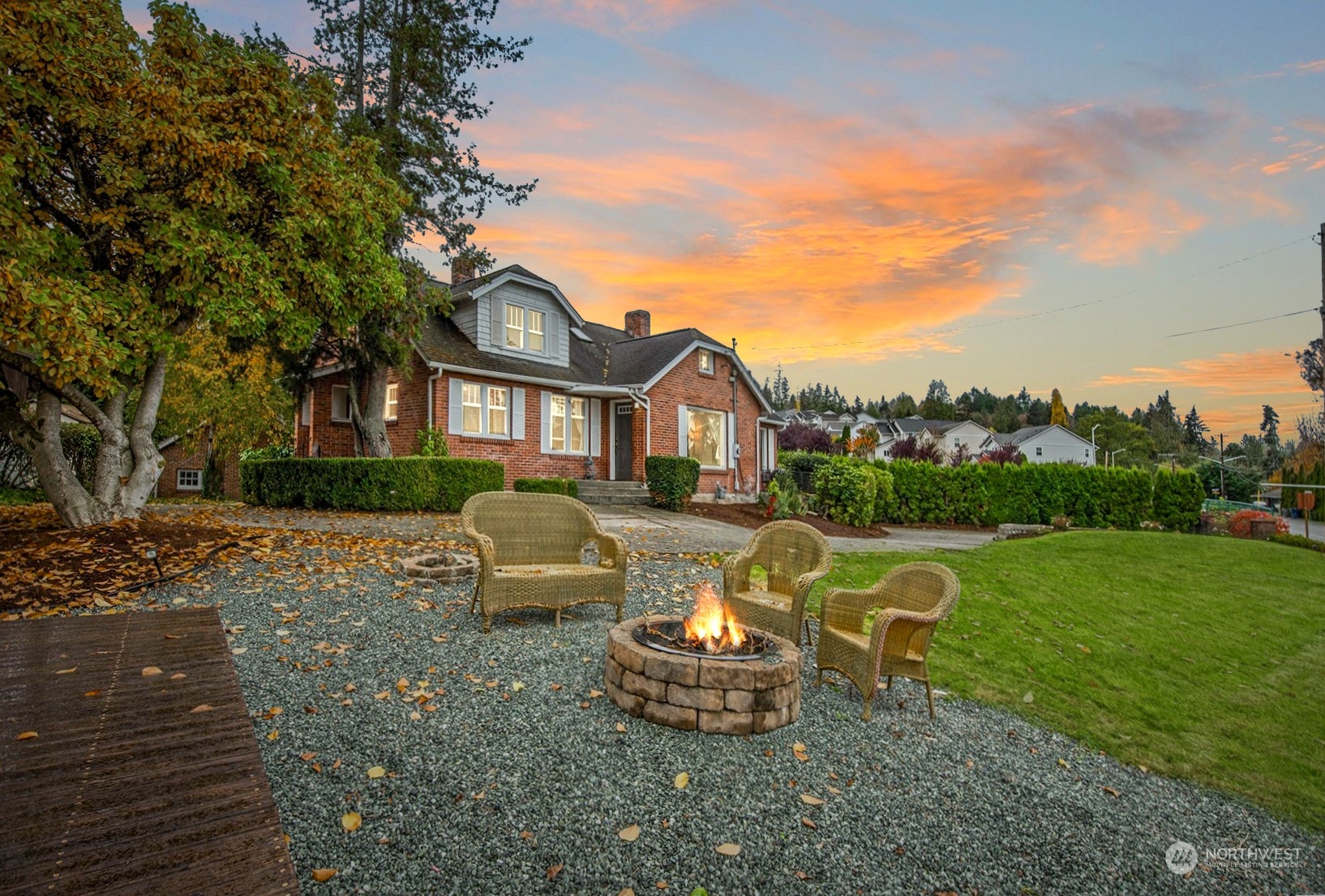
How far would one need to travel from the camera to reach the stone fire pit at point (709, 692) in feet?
12.0

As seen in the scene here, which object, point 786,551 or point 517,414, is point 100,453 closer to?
point 786,551

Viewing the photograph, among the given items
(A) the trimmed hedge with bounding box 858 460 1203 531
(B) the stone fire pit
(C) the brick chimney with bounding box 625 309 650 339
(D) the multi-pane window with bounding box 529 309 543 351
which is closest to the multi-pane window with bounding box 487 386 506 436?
(D) the multi-pane window with bounding box 529 309 543 351

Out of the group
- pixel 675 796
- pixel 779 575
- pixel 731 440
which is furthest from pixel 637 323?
pixel 675 796

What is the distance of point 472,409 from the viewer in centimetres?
1678

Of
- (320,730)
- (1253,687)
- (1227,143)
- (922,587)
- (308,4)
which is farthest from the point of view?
(308,4)

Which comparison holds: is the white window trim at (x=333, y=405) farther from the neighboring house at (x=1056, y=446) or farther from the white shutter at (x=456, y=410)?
the neighboring house at (x=1056, y=446)

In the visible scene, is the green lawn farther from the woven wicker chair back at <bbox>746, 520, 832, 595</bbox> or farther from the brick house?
the brick house

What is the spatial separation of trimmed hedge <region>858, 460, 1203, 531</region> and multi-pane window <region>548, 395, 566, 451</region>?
351 inches

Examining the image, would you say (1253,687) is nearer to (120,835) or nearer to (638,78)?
(120,835)

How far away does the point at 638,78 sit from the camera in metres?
11.1

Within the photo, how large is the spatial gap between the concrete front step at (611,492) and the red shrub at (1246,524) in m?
15.3

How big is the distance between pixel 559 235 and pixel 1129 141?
12018 mm

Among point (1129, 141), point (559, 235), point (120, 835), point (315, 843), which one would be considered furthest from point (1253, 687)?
point (559, 235)

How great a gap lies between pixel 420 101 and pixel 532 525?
13.6 meters
